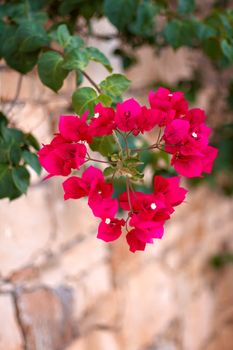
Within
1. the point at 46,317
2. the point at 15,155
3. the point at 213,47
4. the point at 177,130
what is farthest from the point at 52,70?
the point at 46,317

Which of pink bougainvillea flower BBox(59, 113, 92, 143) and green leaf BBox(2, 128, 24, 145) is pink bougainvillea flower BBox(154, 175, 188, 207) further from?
green leaf BBox(2, 128, 24, 145)

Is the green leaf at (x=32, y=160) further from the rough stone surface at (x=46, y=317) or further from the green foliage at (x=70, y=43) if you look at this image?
the rough stone surface at (x=46, y=317)

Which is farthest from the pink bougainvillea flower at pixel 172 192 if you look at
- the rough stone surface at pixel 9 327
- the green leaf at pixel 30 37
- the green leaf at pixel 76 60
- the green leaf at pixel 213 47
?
the rough stone surface at pixel 9 327

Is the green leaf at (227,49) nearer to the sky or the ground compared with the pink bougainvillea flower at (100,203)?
nearer to the sky

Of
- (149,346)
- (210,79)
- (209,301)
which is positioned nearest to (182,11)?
(210,79)

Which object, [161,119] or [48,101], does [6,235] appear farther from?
[161,119]

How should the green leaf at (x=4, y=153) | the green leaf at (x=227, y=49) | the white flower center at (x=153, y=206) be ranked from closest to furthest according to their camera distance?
the white flower center at (x=153, y=206), the green leaf at (x=4, y=153), the green leaf at (x=227, y=49)

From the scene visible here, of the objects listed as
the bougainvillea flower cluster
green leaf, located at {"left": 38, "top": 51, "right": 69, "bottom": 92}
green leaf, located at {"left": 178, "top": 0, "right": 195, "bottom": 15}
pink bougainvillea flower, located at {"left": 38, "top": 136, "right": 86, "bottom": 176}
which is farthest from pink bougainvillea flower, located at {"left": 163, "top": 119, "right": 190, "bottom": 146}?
green leaf, located at {"left": 178, "top": 0, "right": 195, "bottom": 15}
